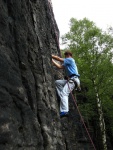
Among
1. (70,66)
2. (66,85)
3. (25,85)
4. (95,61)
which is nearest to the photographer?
(25,85)

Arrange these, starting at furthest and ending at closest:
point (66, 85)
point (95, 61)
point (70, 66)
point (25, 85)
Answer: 1. point (95, 61)
2. point (70, 66)
3. point (66, 85)
4. point (25, 85)

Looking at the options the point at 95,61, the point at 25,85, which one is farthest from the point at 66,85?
the point at 95,61

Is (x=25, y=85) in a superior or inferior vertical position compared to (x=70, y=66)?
inferior

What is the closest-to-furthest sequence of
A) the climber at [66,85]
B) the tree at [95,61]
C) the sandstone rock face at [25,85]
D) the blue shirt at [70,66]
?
1. the sandstone rock face at [25,85]
2. the climber at [66,85]
3. the blue shirt at [70,66]
4. the tree at [95,61]

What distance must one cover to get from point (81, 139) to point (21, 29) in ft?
18.6

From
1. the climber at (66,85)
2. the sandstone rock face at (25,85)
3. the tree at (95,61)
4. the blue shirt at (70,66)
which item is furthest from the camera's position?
the tree at (95,61)

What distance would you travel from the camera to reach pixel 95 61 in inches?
815

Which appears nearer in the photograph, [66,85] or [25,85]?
[25,85]

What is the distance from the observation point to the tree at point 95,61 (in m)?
19.9

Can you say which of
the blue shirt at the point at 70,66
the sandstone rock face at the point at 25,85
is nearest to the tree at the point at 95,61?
the blue shirt at the point at 70,66

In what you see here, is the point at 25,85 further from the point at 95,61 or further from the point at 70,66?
the point at 95,61

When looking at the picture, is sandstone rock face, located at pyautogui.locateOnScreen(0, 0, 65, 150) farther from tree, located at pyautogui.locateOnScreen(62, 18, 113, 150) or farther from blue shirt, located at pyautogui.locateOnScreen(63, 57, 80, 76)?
tree, located at pyautogui.locateOnScreen(62, 18, 113, 150)

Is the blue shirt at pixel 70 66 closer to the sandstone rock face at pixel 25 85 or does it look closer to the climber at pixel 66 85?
the climber at pixel 66 85

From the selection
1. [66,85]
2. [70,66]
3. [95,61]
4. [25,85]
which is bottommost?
[25,85]
